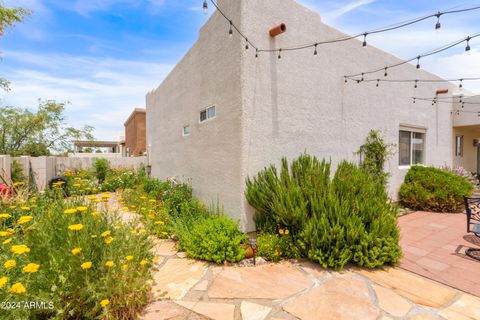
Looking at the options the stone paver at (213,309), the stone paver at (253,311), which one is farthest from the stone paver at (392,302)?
the stone paver at (213,309)

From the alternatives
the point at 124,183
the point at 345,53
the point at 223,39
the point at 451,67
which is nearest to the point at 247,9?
the point at 223,39

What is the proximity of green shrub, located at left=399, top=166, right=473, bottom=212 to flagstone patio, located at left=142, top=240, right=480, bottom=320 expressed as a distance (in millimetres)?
4501

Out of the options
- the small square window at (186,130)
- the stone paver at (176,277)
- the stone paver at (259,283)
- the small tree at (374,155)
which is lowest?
the stone paver at (259,283)

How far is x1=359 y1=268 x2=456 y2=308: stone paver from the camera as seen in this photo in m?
2.71

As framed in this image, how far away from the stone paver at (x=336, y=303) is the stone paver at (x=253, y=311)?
0.77 ft

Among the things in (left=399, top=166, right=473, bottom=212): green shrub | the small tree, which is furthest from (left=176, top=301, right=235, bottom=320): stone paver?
(left=399, top=166, right=473, bottom=212): green shrub

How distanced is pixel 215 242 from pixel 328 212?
1.79 meters

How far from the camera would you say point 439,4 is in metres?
3.47

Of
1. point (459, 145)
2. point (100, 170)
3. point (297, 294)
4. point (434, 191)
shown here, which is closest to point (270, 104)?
point (297, 294)

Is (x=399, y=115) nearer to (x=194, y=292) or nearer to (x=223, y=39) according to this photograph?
(x=223, y=39)

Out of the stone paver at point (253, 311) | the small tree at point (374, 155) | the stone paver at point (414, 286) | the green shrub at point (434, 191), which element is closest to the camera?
the stone paver at point (253, 311)

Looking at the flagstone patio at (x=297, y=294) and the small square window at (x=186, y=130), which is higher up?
the small square window at (x=186, y=130)

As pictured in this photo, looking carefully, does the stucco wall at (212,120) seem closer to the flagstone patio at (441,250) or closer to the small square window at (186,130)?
the small square window at (186,130)

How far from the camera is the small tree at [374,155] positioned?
20.1 ft
